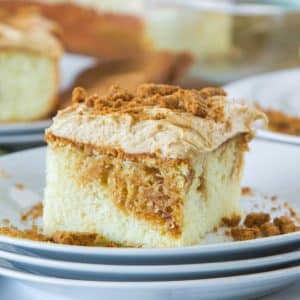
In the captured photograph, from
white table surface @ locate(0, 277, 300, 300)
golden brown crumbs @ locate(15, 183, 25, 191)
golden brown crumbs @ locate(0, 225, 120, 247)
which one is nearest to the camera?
white table surface @ locate(0, 277, 300, 300)

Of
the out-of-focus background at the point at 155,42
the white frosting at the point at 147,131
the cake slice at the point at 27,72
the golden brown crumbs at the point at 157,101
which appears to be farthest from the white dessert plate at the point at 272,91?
the white frosting at the point at 147,131

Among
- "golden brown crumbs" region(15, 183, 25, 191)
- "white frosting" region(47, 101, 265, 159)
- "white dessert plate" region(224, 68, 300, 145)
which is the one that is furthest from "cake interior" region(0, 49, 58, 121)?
"white frosting" region(47, 101, 265, 159)

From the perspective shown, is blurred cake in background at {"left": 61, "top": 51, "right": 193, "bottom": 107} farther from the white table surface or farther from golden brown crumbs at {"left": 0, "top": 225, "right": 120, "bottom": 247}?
the white table surface

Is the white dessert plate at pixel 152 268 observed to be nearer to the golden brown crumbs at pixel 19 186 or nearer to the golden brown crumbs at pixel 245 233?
the golden brown crumbs at pixel 245 233

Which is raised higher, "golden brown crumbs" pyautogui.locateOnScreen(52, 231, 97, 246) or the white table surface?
"golden brown crumbs" pyautogui.locateOnScreen(52, 231, 97, 246)

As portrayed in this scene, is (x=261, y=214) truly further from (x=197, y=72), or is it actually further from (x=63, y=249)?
(x=197, y=72)

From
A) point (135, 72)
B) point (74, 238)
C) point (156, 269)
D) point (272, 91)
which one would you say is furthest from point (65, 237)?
point (135, 72)

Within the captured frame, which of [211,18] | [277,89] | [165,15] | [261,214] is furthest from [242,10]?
[261,214]
